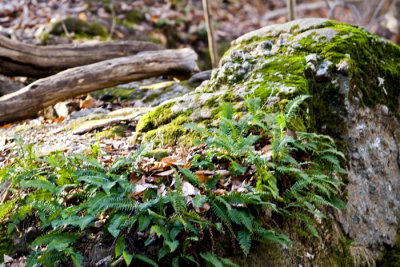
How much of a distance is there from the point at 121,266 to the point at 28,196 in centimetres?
113

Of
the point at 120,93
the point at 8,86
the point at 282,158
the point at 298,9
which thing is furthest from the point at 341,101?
the point at 298,9

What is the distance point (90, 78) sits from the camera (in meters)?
6.09

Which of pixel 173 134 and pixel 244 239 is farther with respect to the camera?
pixel 173 134

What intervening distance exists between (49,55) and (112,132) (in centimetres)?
308

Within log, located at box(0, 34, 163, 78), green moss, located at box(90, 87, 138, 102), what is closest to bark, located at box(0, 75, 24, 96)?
log, located at box(0, 34, 163, 78)

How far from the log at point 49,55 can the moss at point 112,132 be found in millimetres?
2862

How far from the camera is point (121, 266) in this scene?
8.55ft

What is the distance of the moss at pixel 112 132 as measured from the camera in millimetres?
4456

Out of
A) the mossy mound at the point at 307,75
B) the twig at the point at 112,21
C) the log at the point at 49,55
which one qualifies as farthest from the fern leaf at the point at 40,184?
the twig at the point at 112,21

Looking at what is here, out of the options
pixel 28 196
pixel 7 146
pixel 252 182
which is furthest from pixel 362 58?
pixel 7 146

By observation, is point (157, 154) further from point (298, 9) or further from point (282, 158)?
point (298, 9)

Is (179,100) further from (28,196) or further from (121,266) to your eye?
(121,266)

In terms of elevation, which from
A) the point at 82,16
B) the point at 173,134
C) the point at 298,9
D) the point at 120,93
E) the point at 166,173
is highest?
the point at 82,16

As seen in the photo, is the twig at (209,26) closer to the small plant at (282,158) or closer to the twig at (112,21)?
the twig at (112,21)
